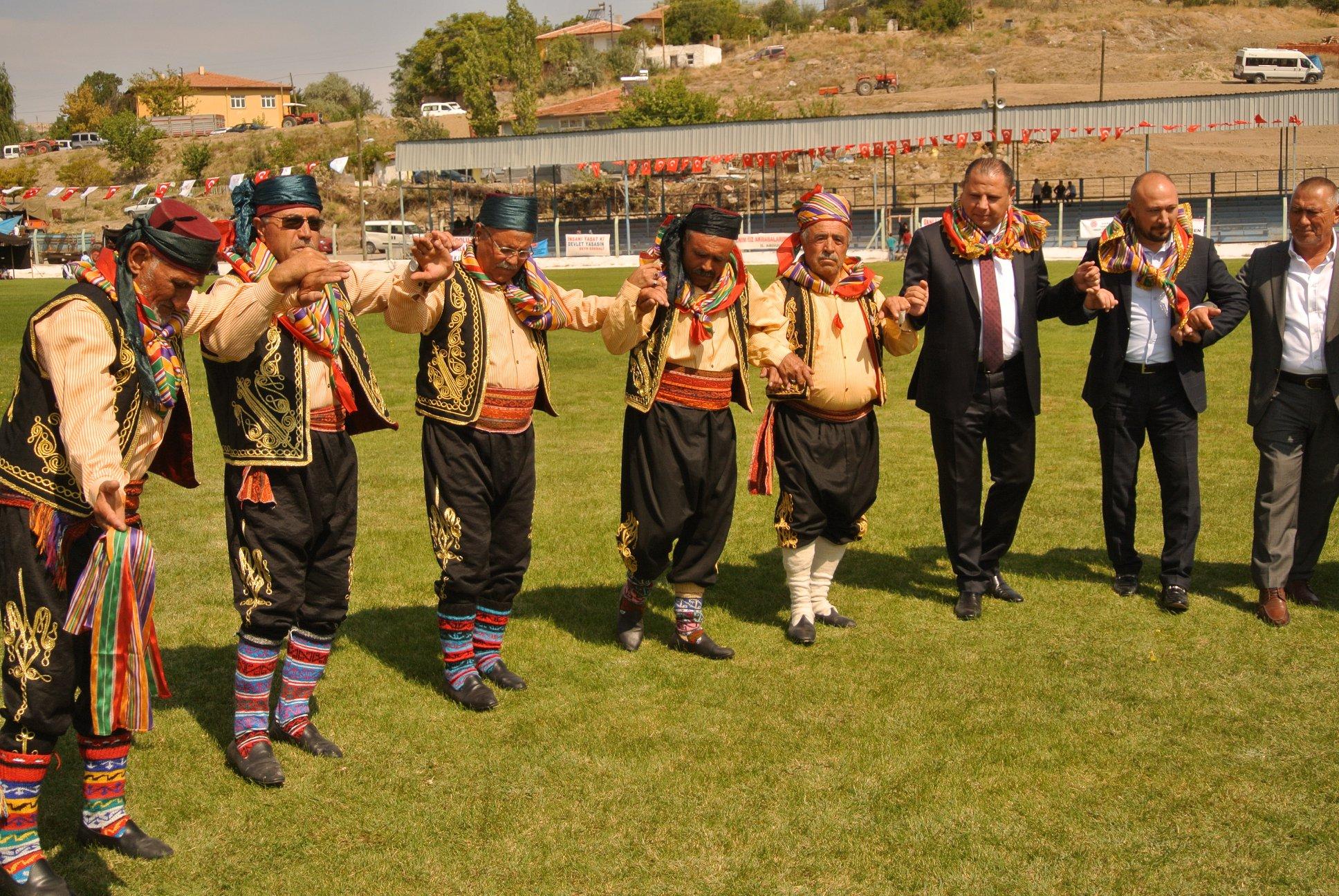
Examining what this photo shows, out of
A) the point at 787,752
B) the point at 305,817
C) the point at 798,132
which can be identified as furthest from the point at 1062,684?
the point at 798,132

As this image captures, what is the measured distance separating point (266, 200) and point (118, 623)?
161 cm

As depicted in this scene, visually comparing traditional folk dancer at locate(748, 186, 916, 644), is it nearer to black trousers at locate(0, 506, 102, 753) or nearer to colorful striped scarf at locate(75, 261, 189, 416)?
colorful striped scarf at locate(75, 261, 189, 416)

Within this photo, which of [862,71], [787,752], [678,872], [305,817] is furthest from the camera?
[862,71]

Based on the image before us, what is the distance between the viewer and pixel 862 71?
272ft

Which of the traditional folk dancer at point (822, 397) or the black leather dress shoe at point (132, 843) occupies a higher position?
the traditional folk dancer at point (822, 397)

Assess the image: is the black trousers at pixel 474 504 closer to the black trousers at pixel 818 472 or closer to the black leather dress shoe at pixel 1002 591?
the black trousers at pixel 818 472

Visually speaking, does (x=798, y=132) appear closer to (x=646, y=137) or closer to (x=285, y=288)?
(x=646, y=137)

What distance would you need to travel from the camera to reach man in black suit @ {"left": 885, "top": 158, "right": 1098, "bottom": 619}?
20.2ft

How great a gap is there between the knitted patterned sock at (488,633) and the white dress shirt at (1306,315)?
3.98 m

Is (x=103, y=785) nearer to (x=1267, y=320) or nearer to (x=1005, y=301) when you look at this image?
(x=1005, y=301)

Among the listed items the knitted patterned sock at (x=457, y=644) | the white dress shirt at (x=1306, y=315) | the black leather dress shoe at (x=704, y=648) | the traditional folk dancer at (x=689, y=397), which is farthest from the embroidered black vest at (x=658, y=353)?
the white dress shirt at (x=1306, y=315)

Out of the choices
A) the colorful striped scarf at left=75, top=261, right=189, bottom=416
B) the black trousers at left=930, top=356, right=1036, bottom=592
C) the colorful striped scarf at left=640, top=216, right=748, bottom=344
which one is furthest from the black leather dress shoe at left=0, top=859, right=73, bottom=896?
the black trousers at left=930, top=356, right=1036, bottom=592

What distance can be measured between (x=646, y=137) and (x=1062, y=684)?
141 ft

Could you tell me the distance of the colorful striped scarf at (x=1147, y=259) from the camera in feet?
20.2
